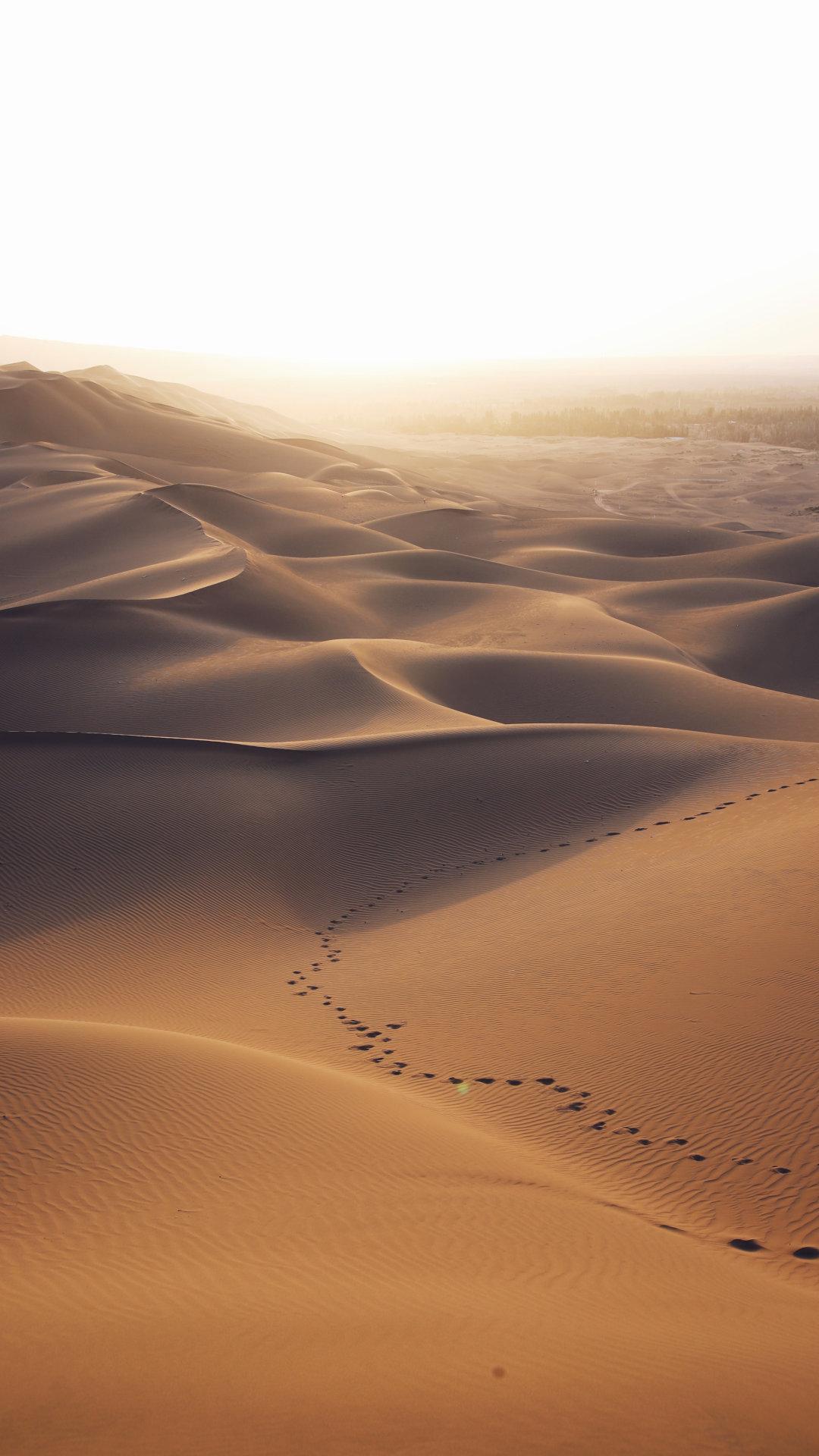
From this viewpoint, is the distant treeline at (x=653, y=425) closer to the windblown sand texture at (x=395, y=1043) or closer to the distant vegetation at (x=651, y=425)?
the distant vegetation at (x=651, y=425)

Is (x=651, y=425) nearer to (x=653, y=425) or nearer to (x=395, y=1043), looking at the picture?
(x=653, y=425)

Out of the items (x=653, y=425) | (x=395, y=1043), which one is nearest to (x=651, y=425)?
(x=653, y=425)

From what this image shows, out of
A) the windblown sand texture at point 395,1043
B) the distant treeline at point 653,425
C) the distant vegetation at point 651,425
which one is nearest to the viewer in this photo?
the windblown sand texture at point 395,1043

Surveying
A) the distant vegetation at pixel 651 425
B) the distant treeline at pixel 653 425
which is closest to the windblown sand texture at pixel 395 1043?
the distant vegetation at pixel 651 425

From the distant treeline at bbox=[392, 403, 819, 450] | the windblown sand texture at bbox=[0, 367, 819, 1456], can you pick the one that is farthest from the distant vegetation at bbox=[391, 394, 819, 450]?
the windblown sand texture at bbox=[0, 367, 819, 1456]

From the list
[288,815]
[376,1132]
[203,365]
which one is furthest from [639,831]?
[203,365]

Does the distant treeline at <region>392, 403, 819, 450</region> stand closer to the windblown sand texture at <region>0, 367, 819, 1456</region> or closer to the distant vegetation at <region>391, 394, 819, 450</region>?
the distant vegetation at <region>391, 394, 819, 450</region>

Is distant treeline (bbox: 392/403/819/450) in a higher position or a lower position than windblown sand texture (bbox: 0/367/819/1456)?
higher
